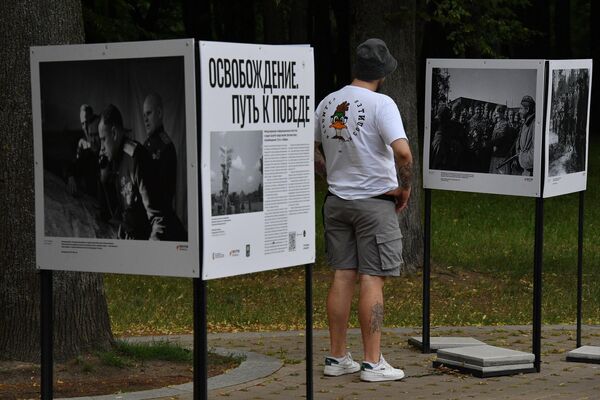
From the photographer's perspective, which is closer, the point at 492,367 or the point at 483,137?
the point at 492,367

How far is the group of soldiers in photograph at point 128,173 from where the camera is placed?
5.65 m

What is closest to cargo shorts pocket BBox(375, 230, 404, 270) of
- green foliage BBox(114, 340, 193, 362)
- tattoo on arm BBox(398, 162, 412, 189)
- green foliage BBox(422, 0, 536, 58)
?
tattoo on arm BBox(398, 162, 412, 189)

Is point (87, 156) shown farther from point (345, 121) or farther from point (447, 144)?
point (447, 144)

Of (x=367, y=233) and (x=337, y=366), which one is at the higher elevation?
(x=367, y=233)

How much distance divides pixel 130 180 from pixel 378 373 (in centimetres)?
254

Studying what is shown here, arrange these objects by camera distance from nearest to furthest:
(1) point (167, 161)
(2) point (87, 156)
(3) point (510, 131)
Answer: (1) point (167, 161) → (2) point (87, 156) → (3) point (510, 131)

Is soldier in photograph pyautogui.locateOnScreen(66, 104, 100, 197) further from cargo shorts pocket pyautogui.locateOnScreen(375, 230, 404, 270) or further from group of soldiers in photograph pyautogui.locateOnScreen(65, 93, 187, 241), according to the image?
cargo shorts pocket pyautogui.locateOnScreen(375, 230, 404, 270)

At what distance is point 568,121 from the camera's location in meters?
8.74

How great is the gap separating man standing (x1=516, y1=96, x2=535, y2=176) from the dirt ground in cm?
219

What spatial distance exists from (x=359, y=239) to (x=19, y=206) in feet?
6.36

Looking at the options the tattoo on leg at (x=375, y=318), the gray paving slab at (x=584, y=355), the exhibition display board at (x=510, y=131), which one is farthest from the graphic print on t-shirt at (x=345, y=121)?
the gray paving slab at (x=584, y=355)

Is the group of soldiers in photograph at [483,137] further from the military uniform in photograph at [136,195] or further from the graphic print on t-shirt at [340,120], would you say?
the military uniform in photograph at [136,195]

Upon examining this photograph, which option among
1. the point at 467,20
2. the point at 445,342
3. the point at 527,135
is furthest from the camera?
the point at 467,20

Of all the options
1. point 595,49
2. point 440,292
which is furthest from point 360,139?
point 595,49
